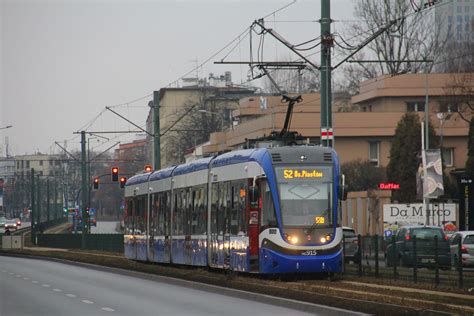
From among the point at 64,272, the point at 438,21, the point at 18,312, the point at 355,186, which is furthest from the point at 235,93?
the point at 18,312

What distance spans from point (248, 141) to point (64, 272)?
12055mm

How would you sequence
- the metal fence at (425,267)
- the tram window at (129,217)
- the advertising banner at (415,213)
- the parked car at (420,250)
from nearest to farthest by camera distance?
the metal fence at (425,267), the parked car at (420,250), the tram window at (129,217), the advertising banner at (415,213)

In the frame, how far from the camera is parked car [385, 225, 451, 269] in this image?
32156 millimetres

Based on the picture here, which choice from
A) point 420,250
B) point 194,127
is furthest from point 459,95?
point 194,127

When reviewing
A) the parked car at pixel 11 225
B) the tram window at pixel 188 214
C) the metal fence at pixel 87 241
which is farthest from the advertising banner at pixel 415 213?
the parked car at pixel 11 225

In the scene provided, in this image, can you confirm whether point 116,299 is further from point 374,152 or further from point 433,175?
point 374,152

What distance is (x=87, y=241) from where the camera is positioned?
83.3 metres

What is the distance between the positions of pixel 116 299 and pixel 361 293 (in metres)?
4.92

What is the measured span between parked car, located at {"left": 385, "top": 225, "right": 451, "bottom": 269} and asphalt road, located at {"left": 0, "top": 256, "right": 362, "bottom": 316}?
19.7 feet

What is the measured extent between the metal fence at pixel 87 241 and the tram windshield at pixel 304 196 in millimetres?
43613

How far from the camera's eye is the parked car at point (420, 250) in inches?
1266

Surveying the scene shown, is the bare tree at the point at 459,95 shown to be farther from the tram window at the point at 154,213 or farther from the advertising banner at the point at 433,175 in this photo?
the tram window at the point at 154,213

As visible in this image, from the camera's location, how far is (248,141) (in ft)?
111

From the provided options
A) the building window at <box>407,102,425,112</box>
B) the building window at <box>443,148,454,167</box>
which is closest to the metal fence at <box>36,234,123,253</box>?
the building window at <box>443,148,454,167</box>
